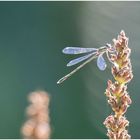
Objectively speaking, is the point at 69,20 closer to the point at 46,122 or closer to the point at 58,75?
the point at 58,75

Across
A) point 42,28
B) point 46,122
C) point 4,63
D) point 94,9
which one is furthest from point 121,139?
point 94,9

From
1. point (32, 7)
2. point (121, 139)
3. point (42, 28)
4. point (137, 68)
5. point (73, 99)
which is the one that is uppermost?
point (32, 7)

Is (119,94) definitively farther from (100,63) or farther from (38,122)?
(100,63)

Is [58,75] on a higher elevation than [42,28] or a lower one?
lower

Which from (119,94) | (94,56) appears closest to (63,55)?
(94,56)

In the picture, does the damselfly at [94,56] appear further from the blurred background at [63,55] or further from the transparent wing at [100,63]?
the blurred background at [63,55]

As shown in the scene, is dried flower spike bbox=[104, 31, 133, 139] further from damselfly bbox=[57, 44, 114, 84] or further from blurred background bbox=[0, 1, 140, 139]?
blurred background bbox=[0, 1, 140, 139]
